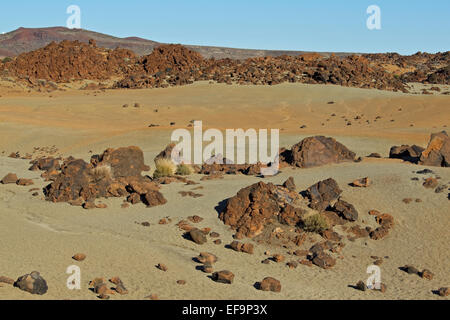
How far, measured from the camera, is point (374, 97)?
1268 inches

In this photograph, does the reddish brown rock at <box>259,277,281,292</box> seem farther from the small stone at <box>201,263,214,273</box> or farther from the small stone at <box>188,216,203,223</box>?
the small stone at <box>188,216,203,223</box>

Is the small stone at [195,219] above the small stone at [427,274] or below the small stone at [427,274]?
above

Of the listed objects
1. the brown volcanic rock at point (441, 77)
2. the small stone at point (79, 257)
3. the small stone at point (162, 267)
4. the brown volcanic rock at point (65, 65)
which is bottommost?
the small stone at point (162, 267)

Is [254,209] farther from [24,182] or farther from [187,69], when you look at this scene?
[187,69]

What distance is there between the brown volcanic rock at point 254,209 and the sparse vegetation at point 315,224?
24.3 inches

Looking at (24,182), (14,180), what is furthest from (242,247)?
(14,180)

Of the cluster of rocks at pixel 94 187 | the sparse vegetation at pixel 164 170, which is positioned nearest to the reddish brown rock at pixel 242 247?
the cluster of rocks at pixel 94 187

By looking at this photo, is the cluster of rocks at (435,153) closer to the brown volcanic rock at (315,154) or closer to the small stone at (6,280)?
the brown volcanic rock at (315,154)

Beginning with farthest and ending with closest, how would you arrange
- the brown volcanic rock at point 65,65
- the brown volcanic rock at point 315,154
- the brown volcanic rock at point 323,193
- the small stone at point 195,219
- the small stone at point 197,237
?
the brown volcanic rock at point 65,65, the brown volcanic rock at point 315,154, the brown volcanic rock at point 323,193, the small stone at point 195,219, the small stone at point 197,237

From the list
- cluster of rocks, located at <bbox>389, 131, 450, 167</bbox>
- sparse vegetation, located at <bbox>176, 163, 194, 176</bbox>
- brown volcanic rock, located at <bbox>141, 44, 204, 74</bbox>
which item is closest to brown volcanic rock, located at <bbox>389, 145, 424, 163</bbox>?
cluster of rocks, located at <bbox>389, 131, 450, 167</bbox>

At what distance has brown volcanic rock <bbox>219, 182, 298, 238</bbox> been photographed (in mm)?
9797

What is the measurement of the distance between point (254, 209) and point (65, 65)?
40.2 meters

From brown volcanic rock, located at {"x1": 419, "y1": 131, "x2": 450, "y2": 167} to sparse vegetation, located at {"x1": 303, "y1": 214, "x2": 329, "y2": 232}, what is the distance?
5058 mm

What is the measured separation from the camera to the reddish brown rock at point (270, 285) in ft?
24.1
